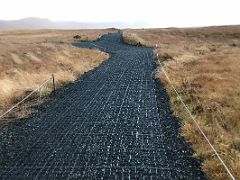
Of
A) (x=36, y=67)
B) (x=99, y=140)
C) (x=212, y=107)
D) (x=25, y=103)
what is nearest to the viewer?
(x=99, y=140)

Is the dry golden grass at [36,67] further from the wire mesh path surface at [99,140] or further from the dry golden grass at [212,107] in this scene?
the dry golden grass at [212,107]

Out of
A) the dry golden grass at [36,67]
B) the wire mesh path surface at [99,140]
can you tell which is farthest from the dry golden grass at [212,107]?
the dry golden grass at [36,67]

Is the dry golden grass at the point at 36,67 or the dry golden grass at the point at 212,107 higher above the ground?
the dry golden grass at the point at 212,107

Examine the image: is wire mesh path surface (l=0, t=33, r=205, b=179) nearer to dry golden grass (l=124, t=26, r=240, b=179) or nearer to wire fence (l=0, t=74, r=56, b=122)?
dry golden grass (l=124, t=26, r=240, b=179)

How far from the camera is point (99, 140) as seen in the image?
13664 millimetres

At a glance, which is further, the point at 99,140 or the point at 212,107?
the point at 212,107

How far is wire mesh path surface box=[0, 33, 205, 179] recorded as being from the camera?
10922 mm

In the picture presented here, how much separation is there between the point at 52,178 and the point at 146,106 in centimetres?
904

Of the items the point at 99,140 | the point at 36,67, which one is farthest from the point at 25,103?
the point at 36,67

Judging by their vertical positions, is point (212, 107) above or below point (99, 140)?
above

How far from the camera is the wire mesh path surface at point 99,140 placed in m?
10.9

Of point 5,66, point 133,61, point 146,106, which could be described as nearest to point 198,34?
point 133,61

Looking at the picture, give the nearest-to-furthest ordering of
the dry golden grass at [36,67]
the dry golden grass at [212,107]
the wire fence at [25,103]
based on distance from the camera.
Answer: the dry golden grass at [212,107] → the wire fence at [25,103] → the dry golden grass at [36,67]

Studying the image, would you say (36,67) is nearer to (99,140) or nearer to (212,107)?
(212,107)
